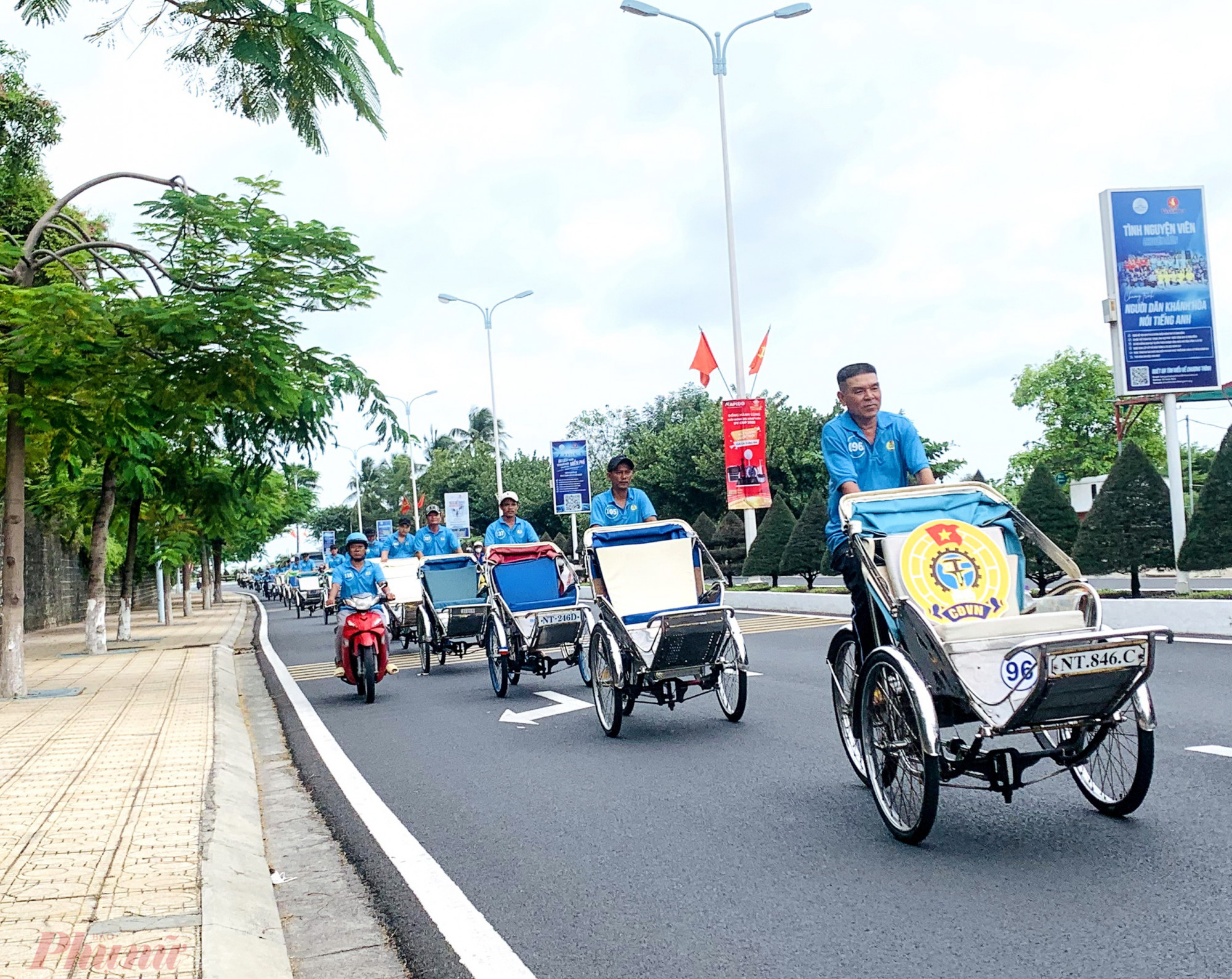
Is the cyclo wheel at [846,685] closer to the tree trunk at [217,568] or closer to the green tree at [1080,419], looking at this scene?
the tree trunk at [217,568]

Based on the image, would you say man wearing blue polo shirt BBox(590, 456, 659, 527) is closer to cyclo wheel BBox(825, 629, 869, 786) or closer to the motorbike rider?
cyclo wheel BBox(825, 629, 869, 786)

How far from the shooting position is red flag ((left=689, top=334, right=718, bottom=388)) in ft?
103

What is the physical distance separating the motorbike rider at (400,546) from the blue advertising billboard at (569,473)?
1019cm

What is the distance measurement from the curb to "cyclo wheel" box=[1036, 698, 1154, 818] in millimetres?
3345

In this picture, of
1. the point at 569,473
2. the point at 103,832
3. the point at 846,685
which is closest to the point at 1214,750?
the point at 846,685

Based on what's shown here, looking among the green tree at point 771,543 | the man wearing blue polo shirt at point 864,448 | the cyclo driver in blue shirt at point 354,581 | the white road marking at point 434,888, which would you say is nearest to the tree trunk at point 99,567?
the cyclo driver in blue shirt at point 354,581

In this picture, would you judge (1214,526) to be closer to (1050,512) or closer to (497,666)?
(1050,512)

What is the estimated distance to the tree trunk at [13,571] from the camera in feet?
44.6

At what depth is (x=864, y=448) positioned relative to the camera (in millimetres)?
6535

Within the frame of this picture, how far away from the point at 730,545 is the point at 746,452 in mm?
14165

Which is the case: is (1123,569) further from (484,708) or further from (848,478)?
(848,478)

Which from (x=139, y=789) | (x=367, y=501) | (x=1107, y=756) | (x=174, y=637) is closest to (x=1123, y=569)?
(x=1107, y=756)

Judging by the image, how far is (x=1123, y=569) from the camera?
18.0m

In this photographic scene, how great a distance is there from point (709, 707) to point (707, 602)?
53.7 inches
